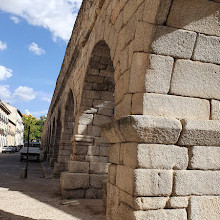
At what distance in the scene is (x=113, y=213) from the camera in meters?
2.98

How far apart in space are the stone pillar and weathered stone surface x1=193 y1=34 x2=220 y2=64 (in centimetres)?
70

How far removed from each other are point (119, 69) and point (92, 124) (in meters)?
3.59

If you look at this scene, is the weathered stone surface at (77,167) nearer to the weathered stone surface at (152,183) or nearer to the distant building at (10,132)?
the weathered stone surface at (152,183)

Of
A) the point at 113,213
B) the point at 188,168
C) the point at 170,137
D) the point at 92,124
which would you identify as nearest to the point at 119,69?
the point at 170,137

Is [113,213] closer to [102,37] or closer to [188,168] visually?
[188,168]

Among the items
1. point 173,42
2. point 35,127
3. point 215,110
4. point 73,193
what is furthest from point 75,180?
point 35,127

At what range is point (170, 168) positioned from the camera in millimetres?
2545

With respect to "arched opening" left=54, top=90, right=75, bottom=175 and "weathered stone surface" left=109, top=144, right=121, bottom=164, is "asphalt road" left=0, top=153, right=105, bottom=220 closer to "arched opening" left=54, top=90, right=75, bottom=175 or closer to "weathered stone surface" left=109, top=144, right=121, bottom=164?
"weathered stone surface" left=109, top=144, right=121, bottom=164

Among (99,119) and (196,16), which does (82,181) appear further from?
(196,16)

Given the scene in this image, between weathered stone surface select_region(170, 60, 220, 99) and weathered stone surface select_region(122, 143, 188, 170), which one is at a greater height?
weathered stone surface select_region(170, 60, 220, 99)

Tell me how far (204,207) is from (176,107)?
3.35 feet

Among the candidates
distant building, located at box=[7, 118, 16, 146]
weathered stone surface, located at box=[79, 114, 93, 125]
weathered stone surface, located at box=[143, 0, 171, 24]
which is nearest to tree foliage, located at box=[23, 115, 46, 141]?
distant building, located at box=[7, 118, 16, 146]

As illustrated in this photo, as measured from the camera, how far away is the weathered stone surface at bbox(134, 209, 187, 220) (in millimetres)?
2430

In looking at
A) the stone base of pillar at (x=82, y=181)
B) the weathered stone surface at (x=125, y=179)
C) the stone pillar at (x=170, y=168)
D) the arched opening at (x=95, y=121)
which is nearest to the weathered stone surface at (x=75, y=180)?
the stone base of pillar at (x=82, y=181)
